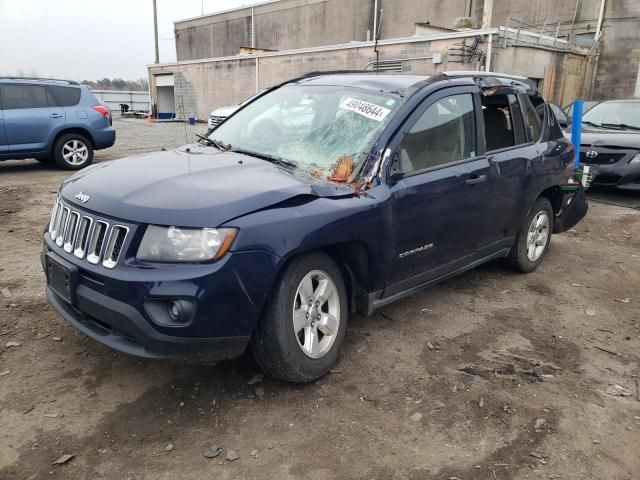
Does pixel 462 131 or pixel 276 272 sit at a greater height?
pixel 462 131

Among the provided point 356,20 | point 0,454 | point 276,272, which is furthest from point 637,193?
point 356,20

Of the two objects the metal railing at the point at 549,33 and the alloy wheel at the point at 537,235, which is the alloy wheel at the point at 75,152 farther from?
the metal railing at the point at 549,33

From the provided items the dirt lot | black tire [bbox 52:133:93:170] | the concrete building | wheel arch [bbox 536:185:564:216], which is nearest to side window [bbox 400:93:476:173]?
the dirt lot

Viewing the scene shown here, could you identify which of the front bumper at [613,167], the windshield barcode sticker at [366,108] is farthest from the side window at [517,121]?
the front bumper at [613,167]

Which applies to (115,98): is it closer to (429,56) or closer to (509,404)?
(429,56)

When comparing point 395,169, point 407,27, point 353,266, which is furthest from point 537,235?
point 407,27

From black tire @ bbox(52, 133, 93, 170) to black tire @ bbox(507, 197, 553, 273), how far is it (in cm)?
841

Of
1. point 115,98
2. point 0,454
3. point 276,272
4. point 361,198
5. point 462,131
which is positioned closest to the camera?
point 0,454

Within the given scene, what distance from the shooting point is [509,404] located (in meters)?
3.05

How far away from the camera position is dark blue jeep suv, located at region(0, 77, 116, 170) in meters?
9.66

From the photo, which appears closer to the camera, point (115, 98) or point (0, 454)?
point (0, 454)

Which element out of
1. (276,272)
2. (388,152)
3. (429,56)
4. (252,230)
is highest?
(429,56)

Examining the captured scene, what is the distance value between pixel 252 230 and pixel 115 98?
41.6 metres

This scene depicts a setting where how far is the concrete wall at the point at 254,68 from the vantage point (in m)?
18.9
